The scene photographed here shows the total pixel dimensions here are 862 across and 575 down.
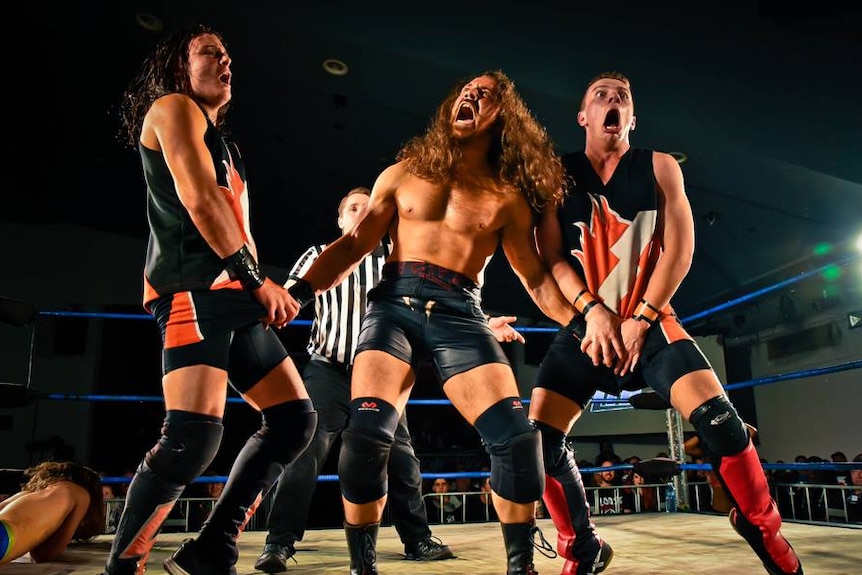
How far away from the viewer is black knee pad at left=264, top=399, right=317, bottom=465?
1681 millimetres

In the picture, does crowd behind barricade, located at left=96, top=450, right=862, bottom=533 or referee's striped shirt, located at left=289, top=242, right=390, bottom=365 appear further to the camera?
crowd behind barricade, located at left=96, top=450, right=862, bottom=533

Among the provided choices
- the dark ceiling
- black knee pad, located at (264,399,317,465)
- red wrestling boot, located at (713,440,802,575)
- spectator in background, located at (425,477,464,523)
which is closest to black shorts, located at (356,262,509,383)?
black knee pad, located at (264,399,317,465)

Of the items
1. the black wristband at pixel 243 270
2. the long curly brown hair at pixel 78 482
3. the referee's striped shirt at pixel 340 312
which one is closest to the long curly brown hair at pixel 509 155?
the black wristband at pixel 243 270

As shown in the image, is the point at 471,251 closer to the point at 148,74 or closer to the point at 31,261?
the point at 148,74

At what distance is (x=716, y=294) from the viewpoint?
32.8 ft

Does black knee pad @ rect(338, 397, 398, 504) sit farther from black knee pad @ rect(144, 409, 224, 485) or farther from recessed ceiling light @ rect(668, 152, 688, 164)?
recessed ceiling light @ rect(668, 152, 688, 164)

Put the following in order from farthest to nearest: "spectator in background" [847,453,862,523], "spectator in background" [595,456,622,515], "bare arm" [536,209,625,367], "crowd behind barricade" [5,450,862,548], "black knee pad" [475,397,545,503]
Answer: "spectator in background" [595,456,622,515] < "crowd behind barricade" [5,450,862,548] < "spectator in background" [847,453,862,523] < "bare arm" [536,209,625,367] < "black knee pad" [475,397,545,503]

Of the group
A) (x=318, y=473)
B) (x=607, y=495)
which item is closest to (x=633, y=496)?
(x=607, y=495)

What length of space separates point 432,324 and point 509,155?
24.0 inches

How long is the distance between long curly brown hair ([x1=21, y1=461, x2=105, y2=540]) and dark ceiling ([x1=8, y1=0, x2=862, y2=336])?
11.2ft

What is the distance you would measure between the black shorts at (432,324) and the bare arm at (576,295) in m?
0.28

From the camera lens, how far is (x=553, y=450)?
6.20 feet

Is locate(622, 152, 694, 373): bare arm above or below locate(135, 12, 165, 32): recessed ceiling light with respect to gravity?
below

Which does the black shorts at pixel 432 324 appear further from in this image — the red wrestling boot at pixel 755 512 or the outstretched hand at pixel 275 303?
the red wrestling boot at pixel 755 512
